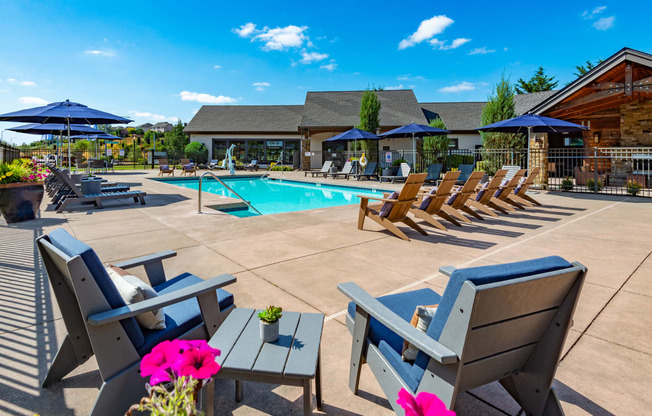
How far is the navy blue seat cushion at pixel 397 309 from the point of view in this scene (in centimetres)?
184

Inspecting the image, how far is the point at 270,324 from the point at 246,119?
30.2 metres

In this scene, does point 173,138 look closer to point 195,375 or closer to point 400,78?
point 400,78

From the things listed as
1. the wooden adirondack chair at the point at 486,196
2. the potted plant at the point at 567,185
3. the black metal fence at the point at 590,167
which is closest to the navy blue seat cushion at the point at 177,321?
the wooden adirondack chair at the point at 486,196

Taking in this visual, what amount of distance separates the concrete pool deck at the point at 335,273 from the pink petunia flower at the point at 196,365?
115 centimetres

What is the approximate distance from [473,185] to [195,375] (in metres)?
7.14

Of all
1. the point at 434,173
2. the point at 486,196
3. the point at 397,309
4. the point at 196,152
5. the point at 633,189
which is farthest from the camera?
the point at 196,152

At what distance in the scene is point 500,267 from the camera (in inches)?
55.8

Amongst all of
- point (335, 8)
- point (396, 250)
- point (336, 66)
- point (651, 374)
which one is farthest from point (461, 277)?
point (336, 66)

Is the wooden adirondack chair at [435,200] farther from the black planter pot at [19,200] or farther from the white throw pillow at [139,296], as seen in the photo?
the black planter pot at [19,200]

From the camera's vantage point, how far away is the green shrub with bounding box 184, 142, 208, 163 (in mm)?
27281

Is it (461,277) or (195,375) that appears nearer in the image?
(195,375)

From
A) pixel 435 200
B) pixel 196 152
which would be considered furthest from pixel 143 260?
pixel 196 152

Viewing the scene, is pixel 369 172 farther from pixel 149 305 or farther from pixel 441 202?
pixel 149 305

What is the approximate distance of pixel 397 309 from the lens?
215 centimetres
